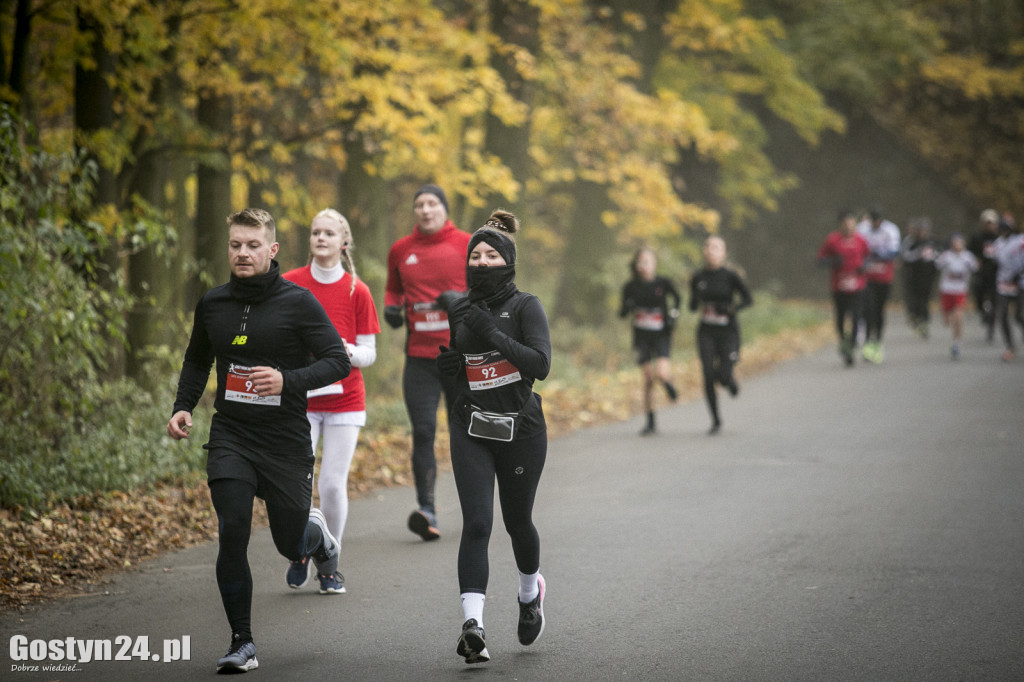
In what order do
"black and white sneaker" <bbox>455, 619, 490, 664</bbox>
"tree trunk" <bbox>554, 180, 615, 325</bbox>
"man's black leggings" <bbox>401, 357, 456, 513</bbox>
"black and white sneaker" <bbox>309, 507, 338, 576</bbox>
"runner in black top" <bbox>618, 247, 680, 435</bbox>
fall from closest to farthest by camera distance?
"black and white sneaker" <bbox>455, 619, 490, 664</bbox> → "black and white sneaker" <bbox>309, 507, 338, 576</bbox> → "man's black leggings" <bbox>401, 357, 456, 513</bbox> → "runner in black top" <bbox>618, 247, 680, 435</bbox> → "tree trunk" <bbox>554, 180, 615, 325</bbox>

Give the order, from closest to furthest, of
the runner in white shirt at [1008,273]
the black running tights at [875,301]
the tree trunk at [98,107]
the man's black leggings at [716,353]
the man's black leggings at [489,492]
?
the man's black leggings at [489,492] → the tree trunk at [98,107] → the man's black leggings at [716,353] → the runner in white shirt at [1008,273] → the black running tights at [875,301]

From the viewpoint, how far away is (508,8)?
1678cm

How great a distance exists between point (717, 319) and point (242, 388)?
8258mm

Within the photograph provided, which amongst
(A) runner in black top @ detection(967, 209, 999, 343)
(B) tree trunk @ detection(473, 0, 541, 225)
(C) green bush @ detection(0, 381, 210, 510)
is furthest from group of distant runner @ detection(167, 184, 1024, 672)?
(A) runner in black top @ detection(967, 209, 999, 343)

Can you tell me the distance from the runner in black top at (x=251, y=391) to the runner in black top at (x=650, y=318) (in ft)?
25.9

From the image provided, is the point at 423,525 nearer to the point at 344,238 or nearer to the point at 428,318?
the point at 428,318

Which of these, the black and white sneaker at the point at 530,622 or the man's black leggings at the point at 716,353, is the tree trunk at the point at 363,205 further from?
the black and white sneaker at the point at 530,622

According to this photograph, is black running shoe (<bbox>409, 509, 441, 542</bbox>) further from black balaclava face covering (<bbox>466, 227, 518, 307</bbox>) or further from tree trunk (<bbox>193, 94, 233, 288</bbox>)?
tree trunk (<bbox>193, 94, 233, 288</bbox>)

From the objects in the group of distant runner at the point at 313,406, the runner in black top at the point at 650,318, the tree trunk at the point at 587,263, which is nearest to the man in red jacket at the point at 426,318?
the group of distant runner at the point at 313,406

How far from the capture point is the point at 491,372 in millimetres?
5266

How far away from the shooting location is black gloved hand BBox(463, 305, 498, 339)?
5145 millimetres

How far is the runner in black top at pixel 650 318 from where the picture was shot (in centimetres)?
1280

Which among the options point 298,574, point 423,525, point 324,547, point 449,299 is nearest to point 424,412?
point 423,525

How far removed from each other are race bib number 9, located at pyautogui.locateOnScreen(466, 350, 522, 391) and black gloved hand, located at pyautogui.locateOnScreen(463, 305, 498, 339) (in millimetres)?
149
